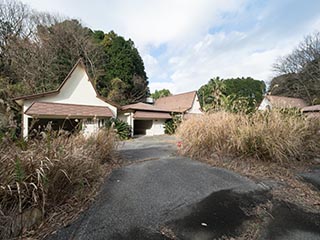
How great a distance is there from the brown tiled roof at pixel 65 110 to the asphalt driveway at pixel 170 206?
8.79m

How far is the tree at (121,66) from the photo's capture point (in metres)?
21.6

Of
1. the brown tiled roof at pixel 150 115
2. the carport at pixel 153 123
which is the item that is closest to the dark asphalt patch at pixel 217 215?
the brown tiled roof at pixel 150 115

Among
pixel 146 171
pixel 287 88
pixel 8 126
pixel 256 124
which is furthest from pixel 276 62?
pixel 8 126

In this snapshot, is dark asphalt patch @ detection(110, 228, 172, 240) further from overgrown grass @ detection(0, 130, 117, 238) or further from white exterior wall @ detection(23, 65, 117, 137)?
white exterior wall @ detection(23, 65, 117, 137)

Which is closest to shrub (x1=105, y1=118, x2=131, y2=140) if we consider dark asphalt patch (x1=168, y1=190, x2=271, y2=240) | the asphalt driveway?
the asphalt driveway

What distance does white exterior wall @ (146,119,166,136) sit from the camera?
19.0 metres

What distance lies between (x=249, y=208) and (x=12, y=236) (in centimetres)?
292

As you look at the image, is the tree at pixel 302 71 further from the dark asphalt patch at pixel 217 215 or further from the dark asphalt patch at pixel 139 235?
the dark asphalt patch at pixel 139 235

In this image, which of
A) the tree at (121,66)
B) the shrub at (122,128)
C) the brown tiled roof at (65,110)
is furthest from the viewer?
the tree at (121,66)

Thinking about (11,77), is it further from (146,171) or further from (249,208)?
(249,208)

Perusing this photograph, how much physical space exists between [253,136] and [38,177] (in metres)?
4.38

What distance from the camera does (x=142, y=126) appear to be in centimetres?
2031

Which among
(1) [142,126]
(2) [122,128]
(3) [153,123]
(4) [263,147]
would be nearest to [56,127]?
(4) [263,147]

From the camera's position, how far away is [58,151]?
2559mm
